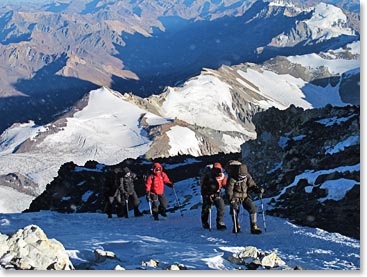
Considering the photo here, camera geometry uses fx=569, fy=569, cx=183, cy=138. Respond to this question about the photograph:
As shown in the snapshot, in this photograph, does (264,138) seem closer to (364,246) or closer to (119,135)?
(364,246)

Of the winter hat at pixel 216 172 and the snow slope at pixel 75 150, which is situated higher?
the snow slope at pixel 75 150

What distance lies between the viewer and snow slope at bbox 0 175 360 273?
43.3ft

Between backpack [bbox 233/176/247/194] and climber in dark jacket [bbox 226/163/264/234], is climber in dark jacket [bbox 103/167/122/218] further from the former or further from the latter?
backpack [bbox 233/176/247/194]

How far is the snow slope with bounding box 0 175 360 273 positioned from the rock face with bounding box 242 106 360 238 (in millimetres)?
1562

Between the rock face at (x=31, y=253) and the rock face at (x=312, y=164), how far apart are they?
936cm

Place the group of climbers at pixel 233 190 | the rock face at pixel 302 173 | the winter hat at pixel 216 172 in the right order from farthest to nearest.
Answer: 1. the rock face at pixel 302 173
2. the winter hat at pixel 216 172
3. the group of climbers at pixel 233 190

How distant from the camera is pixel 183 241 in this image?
17.8 meters

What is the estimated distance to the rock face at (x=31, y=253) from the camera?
37.0 ft

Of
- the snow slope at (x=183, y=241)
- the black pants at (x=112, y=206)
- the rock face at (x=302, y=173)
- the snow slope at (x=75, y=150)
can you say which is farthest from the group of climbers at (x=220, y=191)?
the snow slope at (x=75, y=150)

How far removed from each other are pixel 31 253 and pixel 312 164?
1765cm

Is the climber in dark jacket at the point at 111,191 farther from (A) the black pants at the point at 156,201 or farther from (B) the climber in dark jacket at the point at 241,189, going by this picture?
(B) the climber in dark jacket at the point at 241,189

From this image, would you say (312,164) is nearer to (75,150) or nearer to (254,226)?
(254,226)

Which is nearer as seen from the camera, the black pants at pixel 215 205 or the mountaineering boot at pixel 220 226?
the black pants at pixel 215 205

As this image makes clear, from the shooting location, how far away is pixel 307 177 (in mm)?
24266
